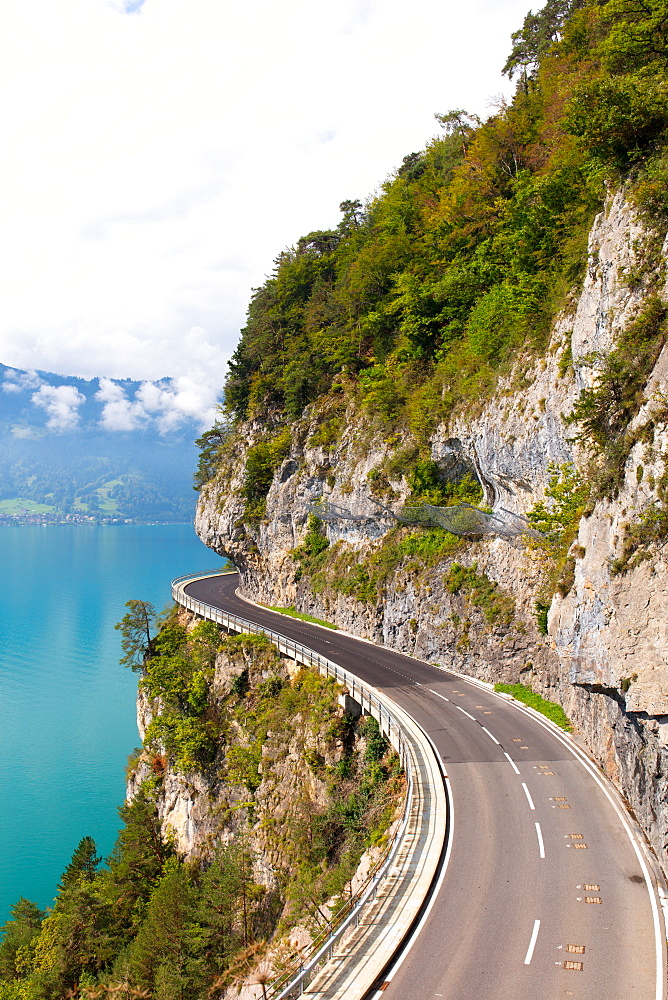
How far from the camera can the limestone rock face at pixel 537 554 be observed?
13.4 meters

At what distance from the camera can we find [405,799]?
720 inches

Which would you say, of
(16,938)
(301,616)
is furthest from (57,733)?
Result: (301,616)

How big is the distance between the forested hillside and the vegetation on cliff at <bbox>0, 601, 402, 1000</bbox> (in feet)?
61.0

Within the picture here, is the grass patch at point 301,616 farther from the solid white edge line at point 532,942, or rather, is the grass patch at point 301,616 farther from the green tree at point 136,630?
the solid white edge line at point 532,942

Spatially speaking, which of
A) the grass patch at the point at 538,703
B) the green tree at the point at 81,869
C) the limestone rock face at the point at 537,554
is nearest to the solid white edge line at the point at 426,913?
the limestone rock face at the point at 537,554

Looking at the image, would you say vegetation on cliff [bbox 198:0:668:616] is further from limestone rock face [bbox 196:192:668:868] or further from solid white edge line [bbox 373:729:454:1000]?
solid white edge line [bbox 373:729:454:1000]

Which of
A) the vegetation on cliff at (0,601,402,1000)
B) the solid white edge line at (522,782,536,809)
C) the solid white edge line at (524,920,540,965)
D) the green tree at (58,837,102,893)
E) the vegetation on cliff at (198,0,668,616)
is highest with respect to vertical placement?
the vegetation on cliff at (198,0,668,616)

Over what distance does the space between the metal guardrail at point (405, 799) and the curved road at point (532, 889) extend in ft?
4.44

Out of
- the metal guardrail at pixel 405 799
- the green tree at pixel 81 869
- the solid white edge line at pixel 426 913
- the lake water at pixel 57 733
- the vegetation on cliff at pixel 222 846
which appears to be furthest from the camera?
the lake water at pixel 57 733

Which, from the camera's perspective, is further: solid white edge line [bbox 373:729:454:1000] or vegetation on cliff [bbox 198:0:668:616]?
vegetation on cliff [bbox 198:0:668:616]

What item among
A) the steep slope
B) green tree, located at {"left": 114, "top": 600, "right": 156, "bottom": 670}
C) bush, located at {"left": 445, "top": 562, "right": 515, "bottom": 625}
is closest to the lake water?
green tree, located at {"left": 114, "top": 600, "right": 156, "bottom": 670}

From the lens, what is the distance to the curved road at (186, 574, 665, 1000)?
33.2 feet

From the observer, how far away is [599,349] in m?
18.9

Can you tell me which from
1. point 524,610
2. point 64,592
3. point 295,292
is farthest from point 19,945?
point 64,592
